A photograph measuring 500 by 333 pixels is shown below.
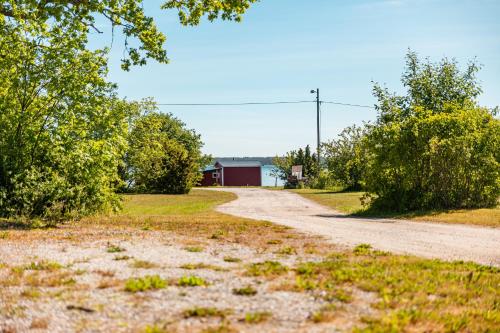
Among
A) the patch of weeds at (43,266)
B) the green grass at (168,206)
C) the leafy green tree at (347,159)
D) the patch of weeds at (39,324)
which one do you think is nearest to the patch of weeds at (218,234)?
the patch of weeds at (43,266)

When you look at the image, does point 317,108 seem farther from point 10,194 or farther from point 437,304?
point 437,304

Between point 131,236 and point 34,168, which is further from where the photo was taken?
point 34,168

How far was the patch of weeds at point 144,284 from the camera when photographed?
6203 millimetres

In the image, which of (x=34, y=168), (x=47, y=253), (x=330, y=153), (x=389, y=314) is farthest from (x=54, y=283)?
(x=330, y=153)

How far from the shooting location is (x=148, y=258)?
860 cm

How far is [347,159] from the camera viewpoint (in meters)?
54.7

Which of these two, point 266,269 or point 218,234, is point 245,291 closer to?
point 266,269

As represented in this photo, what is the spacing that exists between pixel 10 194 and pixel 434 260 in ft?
42.7

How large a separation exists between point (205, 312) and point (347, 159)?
5058 centimetres

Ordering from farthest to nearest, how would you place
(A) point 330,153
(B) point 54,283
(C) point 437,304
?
(A) point 330,153 < (B) point 54,283 < (C) point 437,304

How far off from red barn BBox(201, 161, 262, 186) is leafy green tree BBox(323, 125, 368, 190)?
37.7 m

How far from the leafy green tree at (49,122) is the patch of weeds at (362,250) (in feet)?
31.8

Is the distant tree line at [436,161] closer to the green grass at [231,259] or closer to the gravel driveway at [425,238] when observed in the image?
the gravel driveway at [425,238]

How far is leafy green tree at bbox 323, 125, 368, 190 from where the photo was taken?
2012 inches
